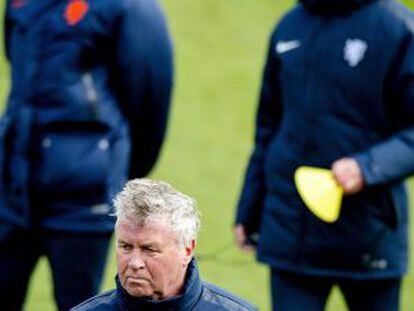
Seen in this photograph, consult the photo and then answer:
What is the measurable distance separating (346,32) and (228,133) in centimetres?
412

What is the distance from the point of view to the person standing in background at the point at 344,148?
5.04m

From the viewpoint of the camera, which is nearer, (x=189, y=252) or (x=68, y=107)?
(x=189, y=252)

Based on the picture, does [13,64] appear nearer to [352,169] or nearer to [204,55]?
[352,169]

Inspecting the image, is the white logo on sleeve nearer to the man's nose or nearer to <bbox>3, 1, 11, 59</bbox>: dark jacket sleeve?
<bbox>3, 1, 11, 59</bbox>: dark jacket sleeve

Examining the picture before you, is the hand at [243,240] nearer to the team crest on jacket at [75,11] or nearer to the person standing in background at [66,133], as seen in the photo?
the person standing in background at [66,133]

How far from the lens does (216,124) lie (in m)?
9.31

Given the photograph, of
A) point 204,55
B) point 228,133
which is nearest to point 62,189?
point 228,133

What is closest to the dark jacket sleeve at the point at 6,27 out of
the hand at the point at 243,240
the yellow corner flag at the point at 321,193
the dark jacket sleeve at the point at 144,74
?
the dark jacket sleeve at the point at 144,74

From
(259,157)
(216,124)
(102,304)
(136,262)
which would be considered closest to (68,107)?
(259,157)

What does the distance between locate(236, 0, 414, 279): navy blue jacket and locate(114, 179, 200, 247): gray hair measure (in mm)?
1302

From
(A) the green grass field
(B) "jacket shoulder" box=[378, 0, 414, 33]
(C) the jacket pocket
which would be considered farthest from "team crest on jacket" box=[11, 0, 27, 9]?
(A) the green grass field

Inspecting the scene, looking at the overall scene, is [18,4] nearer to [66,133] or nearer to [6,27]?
[6,27]

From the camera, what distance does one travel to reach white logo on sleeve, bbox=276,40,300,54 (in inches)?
205

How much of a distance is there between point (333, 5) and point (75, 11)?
0.88 meters
